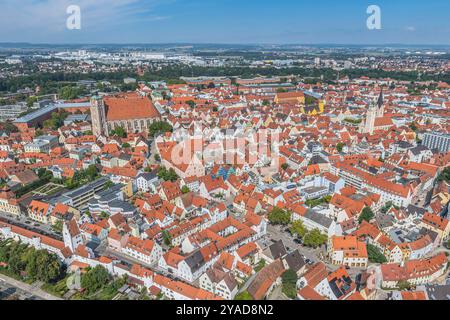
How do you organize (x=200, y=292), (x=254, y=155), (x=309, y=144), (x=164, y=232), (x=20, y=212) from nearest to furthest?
(x=200, y=292) < (x=164, y=232) < (x=20, y=212) < (x=254, y=155) < (x=309, y=144)

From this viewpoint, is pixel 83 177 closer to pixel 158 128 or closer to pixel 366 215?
pixel 158 128

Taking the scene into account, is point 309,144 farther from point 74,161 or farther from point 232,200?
point 74,161

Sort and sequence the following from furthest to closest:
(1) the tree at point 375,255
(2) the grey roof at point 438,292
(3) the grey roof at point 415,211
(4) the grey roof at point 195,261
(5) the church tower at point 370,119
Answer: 1. (5) the church tower at point 370,119
2. (3) the grey roof at point 415,211
3. (1) the tree at point 375,255
4. (4) the grey roof at point 195,261
5. (2) the grey roof at point 438,292

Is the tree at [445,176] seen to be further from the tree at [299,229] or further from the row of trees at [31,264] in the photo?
the row of trees at [31,264]

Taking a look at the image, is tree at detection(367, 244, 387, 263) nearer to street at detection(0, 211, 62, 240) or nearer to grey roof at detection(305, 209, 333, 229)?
grey roof at detection(305, 209, 333, 229)

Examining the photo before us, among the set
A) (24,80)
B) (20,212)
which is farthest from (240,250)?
(24,80)

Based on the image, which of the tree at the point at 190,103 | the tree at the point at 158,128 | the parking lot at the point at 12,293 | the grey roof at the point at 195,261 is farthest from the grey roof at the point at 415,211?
the tree at the point at 190,103

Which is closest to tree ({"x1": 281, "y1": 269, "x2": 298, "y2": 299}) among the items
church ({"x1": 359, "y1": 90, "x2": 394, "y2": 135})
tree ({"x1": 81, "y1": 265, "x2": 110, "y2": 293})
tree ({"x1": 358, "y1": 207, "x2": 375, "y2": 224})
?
tree ({"x1": 358, "y1": 207, "x2": 375, "y2": 224})
